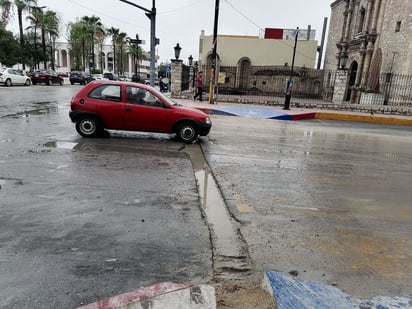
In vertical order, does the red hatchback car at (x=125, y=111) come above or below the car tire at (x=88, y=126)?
above

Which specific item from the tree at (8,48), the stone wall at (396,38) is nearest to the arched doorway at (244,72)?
the stone wall at (396,38)

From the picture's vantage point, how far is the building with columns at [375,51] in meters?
23.9

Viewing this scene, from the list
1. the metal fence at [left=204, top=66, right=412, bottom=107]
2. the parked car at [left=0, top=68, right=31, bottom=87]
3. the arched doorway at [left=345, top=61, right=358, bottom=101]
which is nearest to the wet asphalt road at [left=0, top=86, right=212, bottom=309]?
the parked car at [left=0, top=68, right=31, bottom=87]

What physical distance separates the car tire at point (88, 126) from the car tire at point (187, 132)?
7.12 ft

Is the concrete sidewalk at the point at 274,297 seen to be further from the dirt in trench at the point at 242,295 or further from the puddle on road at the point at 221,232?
the puddle on road at the point at 221,232

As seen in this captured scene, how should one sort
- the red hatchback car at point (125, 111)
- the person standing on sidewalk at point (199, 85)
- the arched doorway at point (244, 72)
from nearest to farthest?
the red hatchback car at point (125, 111) < the person standing on sidewalk at point (199, 85) < the arched doorway at point (244, 72)

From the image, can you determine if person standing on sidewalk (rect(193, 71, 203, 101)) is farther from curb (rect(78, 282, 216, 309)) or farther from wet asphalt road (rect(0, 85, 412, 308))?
curb (rect(78, 282, 216, 309))

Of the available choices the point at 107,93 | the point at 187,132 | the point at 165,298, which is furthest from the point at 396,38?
the point at 165,298

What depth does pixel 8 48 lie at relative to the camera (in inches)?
2120

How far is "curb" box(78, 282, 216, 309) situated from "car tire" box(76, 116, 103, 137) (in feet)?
23.3

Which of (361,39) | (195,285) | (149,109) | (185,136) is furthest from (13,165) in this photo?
(361,39)

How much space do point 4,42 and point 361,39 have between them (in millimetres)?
50198

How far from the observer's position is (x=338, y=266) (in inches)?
141

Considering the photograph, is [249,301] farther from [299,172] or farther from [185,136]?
[185,136]
